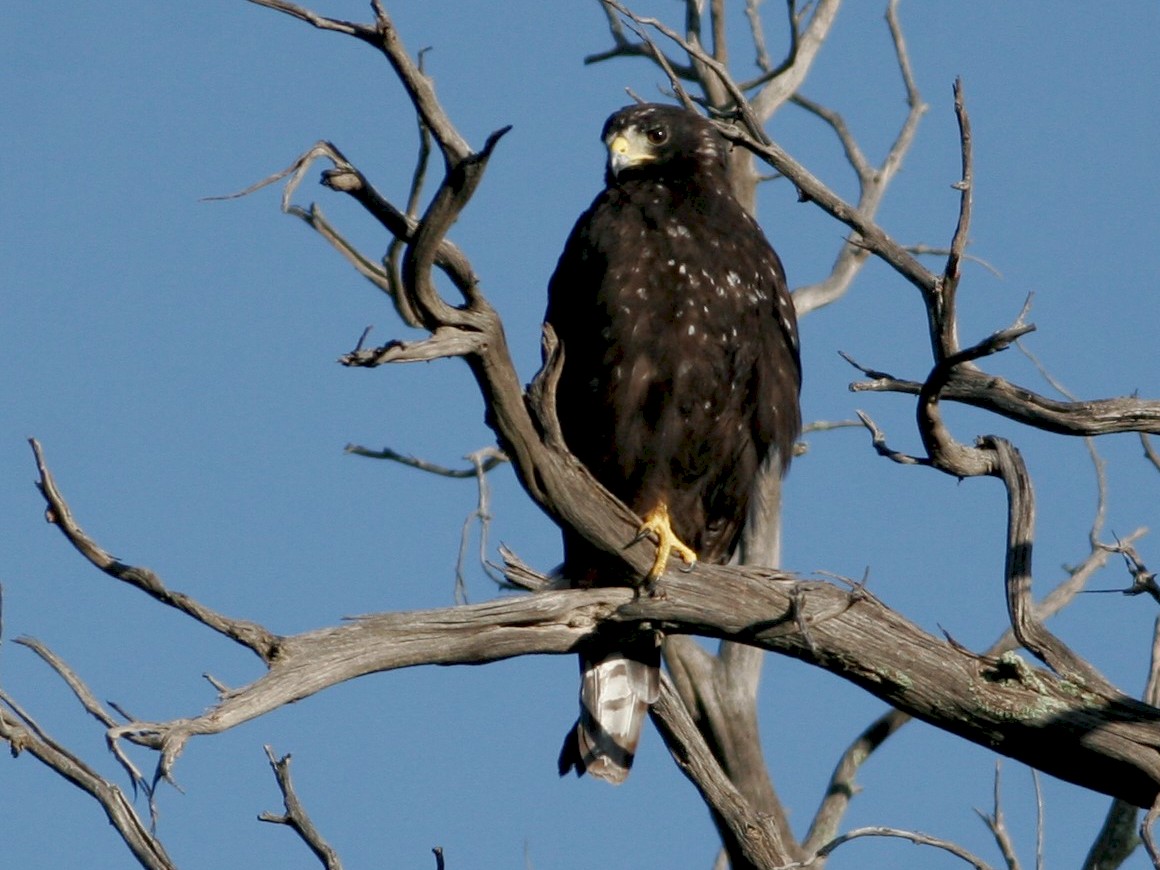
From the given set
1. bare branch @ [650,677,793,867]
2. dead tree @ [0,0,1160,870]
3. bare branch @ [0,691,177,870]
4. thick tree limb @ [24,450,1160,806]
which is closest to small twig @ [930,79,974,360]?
dead tree @ [0,0,1160,870]

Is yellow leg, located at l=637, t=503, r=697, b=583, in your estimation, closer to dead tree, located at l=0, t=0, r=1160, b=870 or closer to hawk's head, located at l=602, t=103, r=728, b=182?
dead tree, located at l=0, t=0, r=1160, b=870

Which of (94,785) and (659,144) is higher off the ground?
(659,144)

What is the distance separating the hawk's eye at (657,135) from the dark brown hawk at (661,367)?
92 millimetres

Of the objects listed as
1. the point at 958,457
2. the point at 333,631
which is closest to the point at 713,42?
the point at 958,457

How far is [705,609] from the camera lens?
4418 mm

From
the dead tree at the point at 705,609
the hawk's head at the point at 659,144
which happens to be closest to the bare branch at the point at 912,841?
the dead tree at the point at 705,609

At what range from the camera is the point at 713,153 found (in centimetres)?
569

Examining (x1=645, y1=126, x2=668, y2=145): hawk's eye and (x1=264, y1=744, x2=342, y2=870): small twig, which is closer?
(x1=264, y1=744, x2=342, y2=870): small twig

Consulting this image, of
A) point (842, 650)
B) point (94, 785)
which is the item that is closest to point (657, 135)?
point (842, 650)

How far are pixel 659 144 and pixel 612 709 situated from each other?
6.21ft

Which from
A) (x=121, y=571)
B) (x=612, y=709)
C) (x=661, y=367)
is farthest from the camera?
(x=612, y=709)

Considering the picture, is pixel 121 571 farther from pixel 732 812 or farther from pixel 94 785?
pixel 732 812

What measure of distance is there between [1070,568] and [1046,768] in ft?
9.61

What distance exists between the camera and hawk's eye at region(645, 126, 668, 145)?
5.70 m
